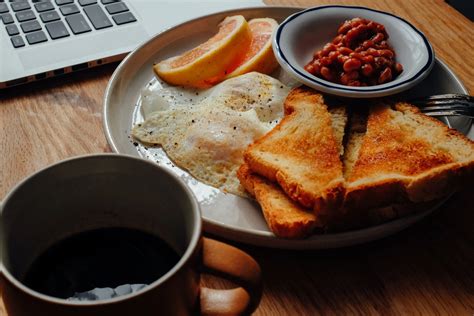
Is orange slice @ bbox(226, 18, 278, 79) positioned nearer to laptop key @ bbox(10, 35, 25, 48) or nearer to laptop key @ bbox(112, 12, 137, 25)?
laptop key @ bbox(112, 12, 137, 25)

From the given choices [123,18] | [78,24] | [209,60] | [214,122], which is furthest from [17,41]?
[214,122]

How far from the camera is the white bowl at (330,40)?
1318 millimetres

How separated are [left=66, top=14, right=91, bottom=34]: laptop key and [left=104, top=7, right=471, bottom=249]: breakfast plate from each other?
0.21m

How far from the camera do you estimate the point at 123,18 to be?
5.38ft

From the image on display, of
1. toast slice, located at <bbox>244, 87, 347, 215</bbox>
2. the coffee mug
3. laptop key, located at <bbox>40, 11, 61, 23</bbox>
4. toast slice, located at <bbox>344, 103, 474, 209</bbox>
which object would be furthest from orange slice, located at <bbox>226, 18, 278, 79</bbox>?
the coffee mug

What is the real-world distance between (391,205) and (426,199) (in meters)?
0.06

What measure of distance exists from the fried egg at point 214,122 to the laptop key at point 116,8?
1.30 feet

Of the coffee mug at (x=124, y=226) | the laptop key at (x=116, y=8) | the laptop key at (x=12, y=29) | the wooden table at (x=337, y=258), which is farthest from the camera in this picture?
the laptop key at (x=116, y=8)

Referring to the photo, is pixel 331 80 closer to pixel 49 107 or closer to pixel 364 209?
pixel 364 209

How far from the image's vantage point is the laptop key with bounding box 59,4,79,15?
5.32ft

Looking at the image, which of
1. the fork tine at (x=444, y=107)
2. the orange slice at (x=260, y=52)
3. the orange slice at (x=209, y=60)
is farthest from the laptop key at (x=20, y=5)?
the fork tine at (x=444, y=107)

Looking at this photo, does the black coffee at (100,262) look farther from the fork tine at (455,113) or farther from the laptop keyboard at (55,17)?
the laptop keyboard at (55,17)

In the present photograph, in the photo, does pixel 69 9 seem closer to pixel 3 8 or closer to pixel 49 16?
pixel 49 16

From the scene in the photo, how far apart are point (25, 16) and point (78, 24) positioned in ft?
0.51
